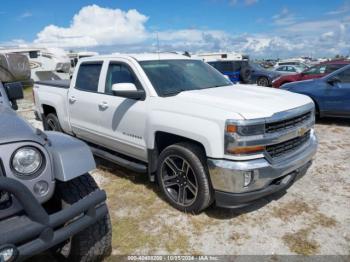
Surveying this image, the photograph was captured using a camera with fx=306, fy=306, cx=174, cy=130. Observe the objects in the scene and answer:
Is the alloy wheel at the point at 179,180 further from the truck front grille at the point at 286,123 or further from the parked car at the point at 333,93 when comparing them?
the parked car at the point at 333,93

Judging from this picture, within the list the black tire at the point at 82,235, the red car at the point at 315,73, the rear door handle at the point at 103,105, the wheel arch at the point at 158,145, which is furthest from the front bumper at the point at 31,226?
the red car at the point at 315,73

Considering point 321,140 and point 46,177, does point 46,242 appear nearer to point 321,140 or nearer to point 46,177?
point 46,177

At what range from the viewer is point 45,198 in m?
2.19

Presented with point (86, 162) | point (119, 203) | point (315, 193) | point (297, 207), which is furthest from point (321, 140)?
point (86, 162)

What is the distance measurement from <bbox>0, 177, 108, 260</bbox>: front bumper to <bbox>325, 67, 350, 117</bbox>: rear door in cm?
686

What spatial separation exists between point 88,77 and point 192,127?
2.45m

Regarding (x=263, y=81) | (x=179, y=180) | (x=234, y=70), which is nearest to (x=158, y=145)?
(x=179, y=180)

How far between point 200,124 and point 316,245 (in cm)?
163

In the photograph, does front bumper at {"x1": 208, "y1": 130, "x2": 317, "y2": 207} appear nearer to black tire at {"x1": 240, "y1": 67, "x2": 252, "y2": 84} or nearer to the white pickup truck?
the white pickup truck

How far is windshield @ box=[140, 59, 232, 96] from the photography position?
3922 millimetres

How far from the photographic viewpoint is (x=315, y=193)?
4.02 meters

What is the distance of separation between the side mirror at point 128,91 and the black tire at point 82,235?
4.39 feet

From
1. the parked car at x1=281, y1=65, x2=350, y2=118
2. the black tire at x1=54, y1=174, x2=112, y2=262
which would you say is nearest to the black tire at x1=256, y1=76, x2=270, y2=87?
the parked car at x1=281, y1=65, x2=350, y2=118

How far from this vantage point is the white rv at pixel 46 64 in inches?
772
